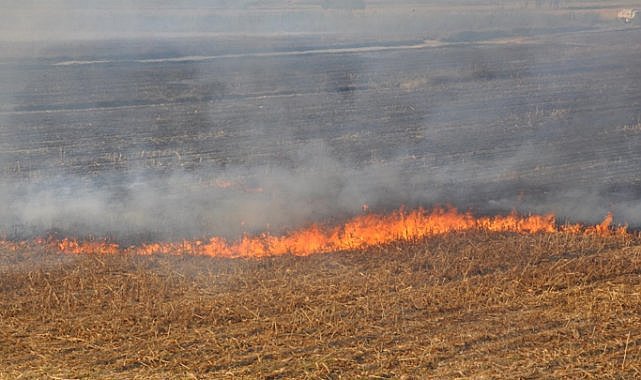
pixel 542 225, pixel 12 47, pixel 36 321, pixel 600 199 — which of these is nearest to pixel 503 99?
pixel 600 199

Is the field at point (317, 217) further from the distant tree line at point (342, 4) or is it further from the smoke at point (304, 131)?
the distant tree line at point (342, 4)

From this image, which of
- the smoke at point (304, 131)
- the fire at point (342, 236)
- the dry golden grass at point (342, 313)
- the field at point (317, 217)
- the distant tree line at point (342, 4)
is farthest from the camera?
the distant tree line at point (342, 4)

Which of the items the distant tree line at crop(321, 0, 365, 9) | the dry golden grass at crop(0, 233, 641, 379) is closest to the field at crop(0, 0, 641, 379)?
the dry golden grass at crop(0, 233, 641, 379)

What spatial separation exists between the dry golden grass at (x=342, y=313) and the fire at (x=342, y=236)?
21.8 inches

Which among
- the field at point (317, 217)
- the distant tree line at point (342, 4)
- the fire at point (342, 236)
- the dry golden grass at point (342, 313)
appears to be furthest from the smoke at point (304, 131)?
the distant tree line at point (342, 4)

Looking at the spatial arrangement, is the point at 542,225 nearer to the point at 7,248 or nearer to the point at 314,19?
the point at 7,248

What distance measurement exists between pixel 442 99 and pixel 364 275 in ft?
62.7

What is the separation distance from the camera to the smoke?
16.2 meters

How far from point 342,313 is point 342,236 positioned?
12.3 feet

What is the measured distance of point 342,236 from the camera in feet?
46.6

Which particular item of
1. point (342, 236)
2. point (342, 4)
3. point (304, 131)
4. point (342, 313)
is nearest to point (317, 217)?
point (342, 236)

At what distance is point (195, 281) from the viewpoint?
11930 mm

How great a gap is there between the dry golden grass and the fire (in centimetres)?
55

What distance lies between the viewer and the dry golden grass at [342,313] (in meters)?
9.14
